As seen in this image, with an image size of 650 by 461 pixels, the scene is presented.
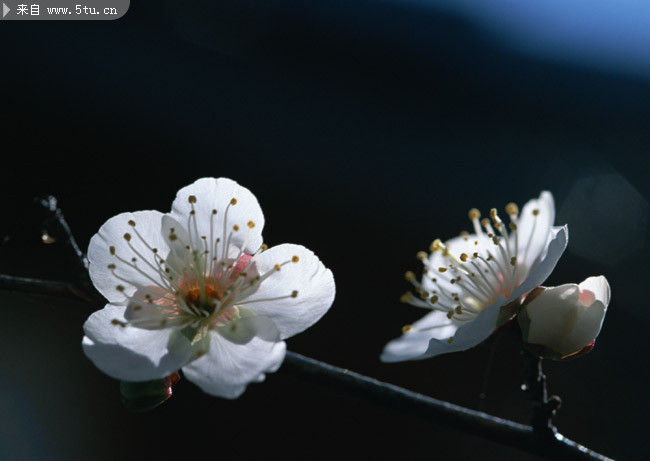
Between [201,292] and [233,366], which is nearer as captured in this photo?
[233,366]

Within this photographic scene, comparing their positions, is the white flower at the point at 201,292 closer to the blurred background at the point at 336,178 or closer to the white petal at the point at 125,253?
the white petal at the point at 125,253

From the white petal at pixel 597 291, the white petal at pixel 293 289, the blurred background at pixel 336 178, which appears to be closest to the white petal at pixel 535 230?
the white petal at pixel 597 291

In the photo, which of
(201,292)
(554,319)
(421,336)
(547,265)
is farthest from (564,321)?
(201,292)

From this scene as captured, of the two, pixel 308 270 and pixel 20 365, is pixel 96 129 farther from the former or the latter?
pixel 308 270

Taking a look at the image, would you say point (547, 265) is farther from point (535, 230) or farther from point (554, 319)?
point (535, 230)

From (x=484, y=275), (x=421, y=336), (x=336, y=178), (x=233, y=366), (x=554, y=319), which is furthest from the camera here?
(x=336, y=178)

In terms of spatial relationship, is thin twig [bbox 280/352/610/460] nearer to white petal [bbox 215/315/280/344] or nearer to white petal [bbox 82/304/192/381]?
white petal [bbox 215/315/280/344]
